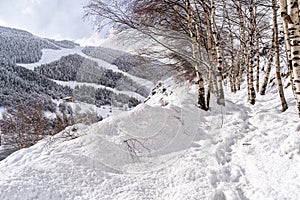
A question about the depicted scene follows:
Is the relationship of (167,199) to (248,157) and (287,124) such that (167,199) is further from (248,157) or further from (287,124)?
(287,124)

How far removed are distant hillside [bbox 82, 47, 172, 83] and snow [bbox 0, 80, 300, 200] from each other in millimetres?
1323

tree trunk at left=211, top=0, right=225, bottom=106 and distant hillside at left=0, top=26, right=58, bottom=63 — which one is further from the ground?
distant hillside at left=0, top=26, right=58, bottom=63

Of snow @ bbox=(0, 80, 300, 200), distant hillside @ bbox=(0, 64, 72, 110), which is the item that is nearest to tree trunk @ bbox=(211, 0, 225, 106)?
snow @ bbox=(0, 80, 300, 200)

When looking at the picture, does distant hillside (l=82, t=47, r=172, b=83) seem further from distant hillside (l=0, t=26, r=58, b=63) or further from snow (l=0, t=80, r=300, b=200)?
distant hillside (l=0, t=26, r=58, b=63)

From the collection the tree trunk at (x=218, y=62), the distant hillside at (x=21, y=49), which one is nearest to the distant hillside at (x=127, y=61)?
the tree trunk at (x=218, y=62)

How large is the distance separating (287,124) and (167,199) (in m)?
2.77

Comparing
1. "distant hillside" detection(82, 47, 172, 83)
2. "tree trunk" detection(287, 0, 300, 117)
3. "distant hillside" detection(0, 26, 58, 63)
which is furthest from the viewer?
"distant hillside" detection(0, 26, 58, 63)

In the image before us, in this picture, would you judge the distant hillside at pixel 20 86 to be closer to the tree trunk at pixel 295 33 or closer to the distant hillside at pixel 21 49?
the distant hillside at pixel 21 49

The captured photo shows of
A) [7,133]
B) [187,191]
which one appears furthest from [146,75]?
[7,133]

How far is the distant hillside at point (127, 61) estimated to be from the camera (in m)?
6.17

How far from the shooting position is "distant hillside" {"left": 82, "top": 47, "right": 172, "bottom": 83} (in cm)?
617

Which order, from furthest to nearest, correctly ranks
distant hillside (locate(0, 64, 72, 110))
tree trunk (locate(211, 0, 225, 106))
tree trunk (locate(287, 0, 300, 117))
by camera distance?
distant hillside (locate(0, 64, 72, 110)), tree trunk (locate(211, 0, 225, 106)), tree trunk (locate(287, 0, 300, 117))

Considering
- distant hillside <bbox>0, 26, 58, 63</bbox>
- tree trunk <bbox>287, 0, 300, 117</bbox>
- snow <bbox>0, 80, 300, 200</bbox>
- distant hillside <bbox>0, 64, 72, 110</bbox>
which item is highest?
distant hillside <bbox>0, 26, 58, 63</bbox>

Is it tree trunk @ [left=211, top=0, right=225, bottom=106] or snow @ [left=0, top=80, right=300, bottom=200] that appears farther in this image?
tree trunk @ [left=211, top=0, right=225, bottom=106]
